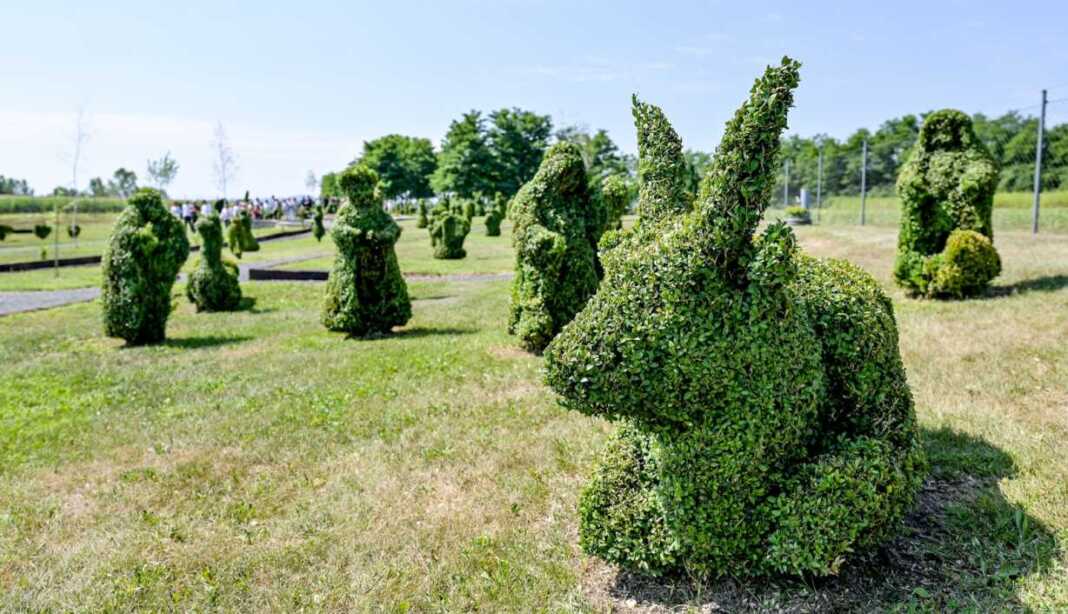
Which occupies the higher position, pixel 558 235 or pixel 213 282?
pixel 558 235

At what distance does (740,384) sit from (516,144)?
67564 millimetres

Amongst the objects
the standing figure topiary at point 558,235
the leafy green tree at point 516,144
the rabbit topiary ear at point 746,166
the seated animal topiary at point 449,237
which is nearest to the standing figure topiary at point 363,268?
the standing figure topiary at point 558,235

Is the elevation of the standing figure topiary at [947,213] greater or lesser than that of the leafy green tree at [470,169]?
lesser

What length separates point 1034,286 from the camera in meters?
12.0

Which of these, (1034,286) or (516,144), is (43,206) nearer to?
(516,144)

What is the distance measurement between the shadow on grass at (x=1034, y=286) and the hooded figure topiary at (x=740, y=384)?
29.8ft

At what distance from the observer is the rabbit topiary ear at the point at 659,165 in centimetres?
459

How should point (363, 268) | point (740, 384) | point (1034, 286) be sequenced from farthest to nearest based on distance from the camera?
point (363, 268) < point (1034, 286) < point (740, 384)

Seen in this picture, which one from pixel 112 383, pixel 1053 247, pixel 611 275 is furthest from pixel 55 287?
pixel 1053 247

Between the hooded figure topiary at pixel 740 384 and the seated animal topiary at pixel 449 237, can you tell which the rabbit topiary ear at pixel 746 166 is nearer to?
the hooded figure topiary at pixel 740 384

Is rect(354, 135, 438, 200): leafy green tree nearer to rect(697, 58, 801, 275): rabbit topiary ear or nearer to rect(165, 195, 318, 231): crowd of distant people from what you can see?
rect(165, 195, 318, 231): crowd of distant people

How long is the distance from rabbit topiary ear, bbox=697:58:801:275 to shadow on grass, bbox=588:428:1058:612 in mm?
2101

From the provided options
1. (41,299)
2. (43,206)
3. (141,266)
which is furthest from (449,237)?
(43,206)

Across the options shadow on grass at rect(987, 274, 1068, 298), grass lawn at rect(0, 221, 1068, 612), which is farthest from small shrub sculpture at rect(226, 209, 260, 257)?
shadow on grass at rect(987, 274, 1068, 298)
